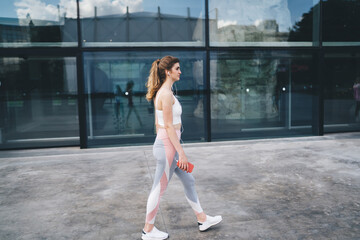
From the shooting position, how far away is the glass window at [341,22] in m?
9.50

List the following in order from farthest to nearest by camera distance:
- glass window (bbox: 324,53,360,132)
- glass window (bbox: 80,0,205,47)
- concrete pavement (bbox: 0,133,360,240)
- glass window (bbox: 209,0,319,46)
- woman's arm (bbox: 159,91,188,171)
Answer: glass window (bbox: 324,53,360,132) → glass window (bbox: 209,0,319,46) → glass window (bbox: 80,0,205,47) → concrete pavement (bbox: 0,133,360,240) → woman's arm (bbox: 159,91,188,171)

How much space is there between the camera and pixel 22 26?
27.5 feet

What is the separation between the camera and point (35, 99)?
948cm

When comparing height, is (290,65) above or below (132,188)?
above

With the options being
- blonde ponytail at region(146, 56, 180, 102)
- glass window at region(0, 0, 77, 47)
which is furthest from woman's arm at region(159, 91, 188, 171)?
glass window at region(0, 0, 77, 47)

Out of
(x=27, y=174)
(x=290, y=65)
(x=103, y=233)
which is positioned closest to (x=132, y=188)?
(x=103, y=233)

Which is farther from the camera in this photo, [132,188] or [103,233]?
[132,188]

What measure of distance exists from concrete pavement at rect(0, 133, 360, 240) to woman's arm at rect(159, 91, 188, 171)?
2.78ft

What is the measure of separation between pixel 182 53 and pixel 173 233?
619 centimetres

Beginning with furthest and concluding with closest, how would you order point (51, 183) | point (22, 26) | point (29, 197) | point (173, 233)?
point (22, 26) → point (51, 183) → point (29, 197) → point (173, 233)

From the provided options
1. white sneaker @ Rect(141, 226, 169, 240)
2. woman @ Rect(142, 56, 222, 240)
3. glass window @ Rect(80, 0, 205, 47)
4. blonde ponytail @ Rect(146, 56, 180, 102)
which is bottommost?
white sneaker @ Rect(141, 226, 169, 240)

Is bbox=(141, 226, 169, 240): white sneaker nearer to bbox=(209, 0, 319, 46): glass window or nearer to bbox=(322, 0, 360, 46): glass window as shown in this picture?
bbox=(209, 0, 319, 46): glass window

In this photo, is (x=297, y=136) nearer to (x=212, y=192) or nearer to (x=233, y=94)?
(x=233, y=94)

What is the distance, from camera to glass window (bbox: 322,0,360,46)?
9500 millimetres
